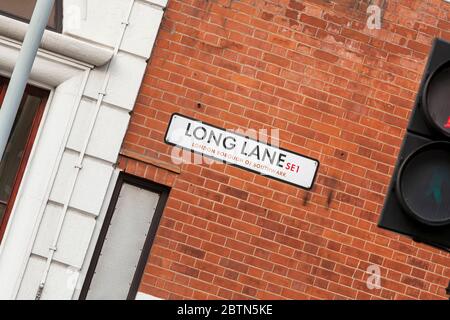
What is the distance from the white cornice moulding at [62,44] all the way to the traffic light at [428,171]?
5.70 meters

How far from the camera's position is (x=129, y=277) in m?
11.0

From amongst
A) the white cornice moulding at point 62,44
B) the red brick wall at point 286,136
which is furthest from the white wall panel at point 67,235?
the white cornice moulding at point 62,44

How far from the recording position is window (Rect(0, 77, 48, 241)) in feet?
35.6

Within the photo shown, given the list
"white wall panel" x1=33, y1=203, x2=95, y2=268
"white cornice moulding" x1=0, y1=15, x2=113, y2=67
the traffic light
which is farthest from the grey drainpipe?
"white wall panel" x1=33, y1=203, x2=95, y2=268

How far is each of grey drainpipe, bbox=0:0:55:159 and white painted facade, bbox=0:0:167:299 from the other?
3.26m

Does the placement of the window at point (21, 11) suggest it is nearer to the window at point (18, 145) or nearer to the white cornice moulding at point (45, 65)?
the white cornice moulding at point (45, 65)

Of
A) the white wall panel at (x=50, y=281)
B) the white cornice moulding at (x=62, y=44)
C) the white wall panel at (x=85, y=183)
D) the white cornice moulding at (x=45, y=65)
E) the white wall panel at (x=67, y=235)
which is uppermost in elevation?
the white cornice moulding at (x=62, y=44)

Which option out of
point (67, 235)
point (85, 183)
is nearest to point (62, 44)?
point (85, 183)

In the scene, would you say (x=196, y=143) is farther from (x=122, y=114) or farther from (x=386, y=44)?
(x=386, y=44)

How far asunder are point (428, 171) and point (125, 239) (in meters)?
5.97

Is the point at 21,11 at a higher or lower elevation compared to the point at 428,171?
higher

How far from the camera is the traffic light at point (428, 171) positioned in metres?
5.37

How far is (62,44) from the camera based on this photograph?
10.5 meters

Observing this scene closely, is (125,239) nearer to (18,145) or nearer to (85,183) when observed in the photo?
(85,183)
